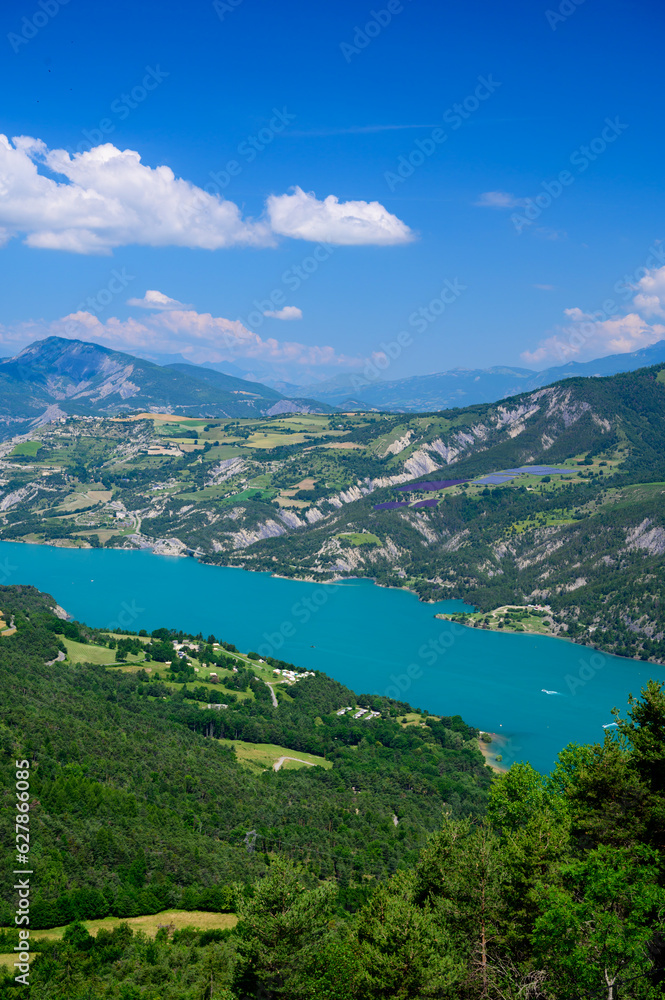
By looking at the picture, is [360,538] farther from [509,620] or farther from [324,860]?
[324,860]

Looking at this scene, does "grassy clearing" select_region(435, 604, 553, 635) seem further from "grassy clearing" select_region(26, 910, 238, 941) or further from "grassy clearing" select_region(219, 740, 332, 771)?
"grassy clearing" select_region(26, 910, 238, 941)

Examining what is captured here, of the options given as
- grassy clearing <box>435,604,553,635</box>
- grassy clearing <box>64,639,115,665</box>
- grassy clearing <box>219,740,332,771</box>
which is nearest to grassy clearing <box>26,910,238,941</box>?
grassy clearing <box>219,740,332,771</box>

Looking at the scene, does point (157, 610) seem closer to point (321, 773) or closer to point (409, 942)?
point (321, 773)

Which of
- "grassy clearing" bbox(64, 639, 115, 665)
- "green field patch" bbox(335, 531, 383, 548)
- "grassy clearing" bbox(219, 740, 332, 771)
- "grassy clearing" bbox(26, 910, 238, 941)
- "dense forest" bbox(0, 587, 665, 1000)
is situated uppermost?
"green field patch" bbox(335, 531, 383, 548)

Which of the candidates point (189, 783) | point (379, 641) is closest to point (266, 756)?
point (189, 783)

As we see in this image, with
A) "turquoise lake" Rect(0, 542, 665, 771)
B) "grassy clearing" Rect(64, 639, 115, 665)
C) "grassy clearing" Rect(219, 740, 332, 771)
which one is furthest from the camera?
"turquoise lake" Rect(0, 542, 665, 771)

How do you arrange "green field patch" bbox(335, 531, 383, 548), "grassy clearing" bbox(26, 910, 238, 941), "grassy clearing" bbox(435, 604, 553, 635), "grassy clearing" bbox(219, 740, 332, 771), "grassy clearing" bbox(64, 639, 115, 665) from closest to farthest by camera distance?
"grassy clearing" bbox(26, 910, 238, 941)
"grassy clearing" bbox(219, 740, 332, 771)
"grassy clearing" bbox(64, 639, 115, 665)
"grassy clearing" bbox(435, 604, 553, 635)
"green field patch" bbox(335, 531, 383, 548)

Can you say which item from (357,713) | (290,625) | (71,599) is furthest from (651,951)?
(71,599)
